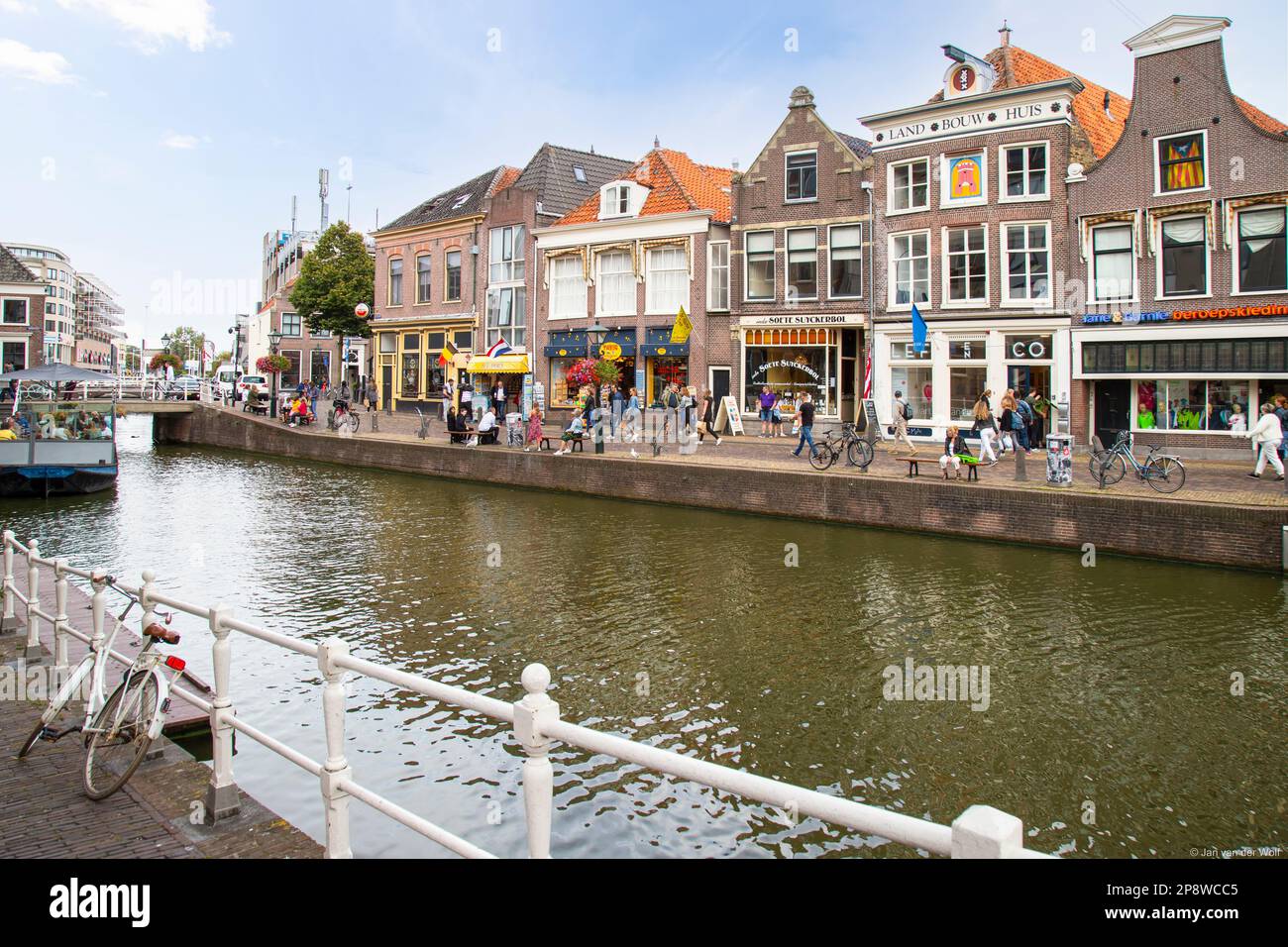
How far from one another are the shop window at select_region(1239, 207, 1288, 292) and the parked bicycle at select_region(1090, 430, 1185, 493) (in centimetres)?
904

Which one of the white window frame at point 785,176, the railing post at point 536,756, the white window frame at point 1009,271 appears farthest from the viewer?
the white window frame at point 785,176

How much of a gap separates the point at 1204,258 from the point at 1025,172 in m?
5.73

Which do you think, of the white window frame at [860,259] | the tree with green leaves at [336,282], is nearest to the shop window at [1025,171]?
the white window frame at [860,259]

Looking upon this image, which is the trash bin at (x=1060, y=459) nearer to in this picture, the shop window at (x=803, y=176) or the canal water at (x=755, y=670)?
the canal water at (x=755, y=670)

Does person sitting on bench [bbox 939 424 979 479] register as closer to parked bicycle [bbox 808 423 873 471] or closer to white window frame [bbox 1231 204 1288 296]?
parked bicycle [bbox 808 423 873 471]

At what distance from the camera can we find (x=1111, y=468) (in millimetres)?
18594

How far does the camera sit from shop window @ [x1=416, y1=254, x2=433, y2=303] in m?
46.6

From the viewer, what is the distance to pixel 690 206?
118 ft

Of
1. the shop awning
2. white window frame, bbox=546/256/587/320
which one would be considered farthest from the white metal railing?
the shop awning

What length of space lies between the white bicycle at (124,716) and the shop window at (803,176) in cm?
3053

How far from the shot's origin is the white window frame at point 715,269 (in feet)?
116
